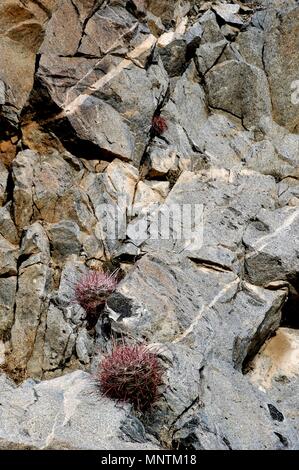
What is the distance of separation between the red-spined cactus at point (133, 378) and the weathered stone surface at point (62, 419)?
261 mm

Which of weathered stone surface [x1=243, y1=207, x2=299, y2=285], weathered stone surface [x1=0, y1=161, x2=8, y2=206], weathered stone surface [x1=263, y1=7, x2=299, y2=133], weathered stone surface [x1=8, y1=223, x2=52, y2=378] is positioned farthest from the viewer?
weathered stone surface [x1=263, y1=7, x2=299, y2=133]

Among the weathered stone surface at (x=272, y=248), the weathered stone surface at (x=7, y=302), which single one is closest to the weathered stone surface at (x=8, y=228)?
the weathered stone surface at (x=7, y=302)

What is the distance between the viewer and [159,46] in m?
21.0

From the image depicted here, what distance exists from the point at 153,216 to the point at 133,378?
6.68 m

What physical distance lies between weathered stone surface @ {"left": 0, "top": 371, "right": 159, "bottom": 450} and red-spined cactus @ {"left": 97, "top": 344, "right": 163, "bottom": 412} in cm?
26

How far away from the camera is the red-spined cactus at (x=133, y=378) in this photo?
29.4ft

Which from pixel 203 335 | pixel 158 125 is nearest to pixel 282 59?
pixel 158 125

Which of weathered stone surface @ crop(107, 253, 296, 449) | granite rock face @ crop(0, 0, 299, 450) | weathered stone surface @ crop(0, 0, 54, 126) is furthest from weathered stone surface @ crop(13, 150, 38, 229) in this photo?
weathered stone surface @ crop(107, 253, 296, 449)

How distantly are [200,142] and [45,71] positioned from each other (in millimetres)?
7049

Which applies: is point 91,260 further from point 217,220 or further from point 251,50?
point 251,50

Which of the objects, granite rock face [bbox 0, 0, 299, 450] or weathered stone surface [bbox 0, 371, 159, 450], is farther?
granite rock face [bbox 0, 0, 299, 450]

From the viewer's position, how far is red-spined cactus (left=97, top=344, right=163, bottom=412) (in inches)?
353

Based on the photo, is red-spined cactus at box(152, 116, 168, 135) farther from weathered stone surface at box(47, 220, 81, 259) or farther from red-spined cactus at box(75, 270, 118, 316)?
red-spined cactus at box(75, 270, 118, 316)
